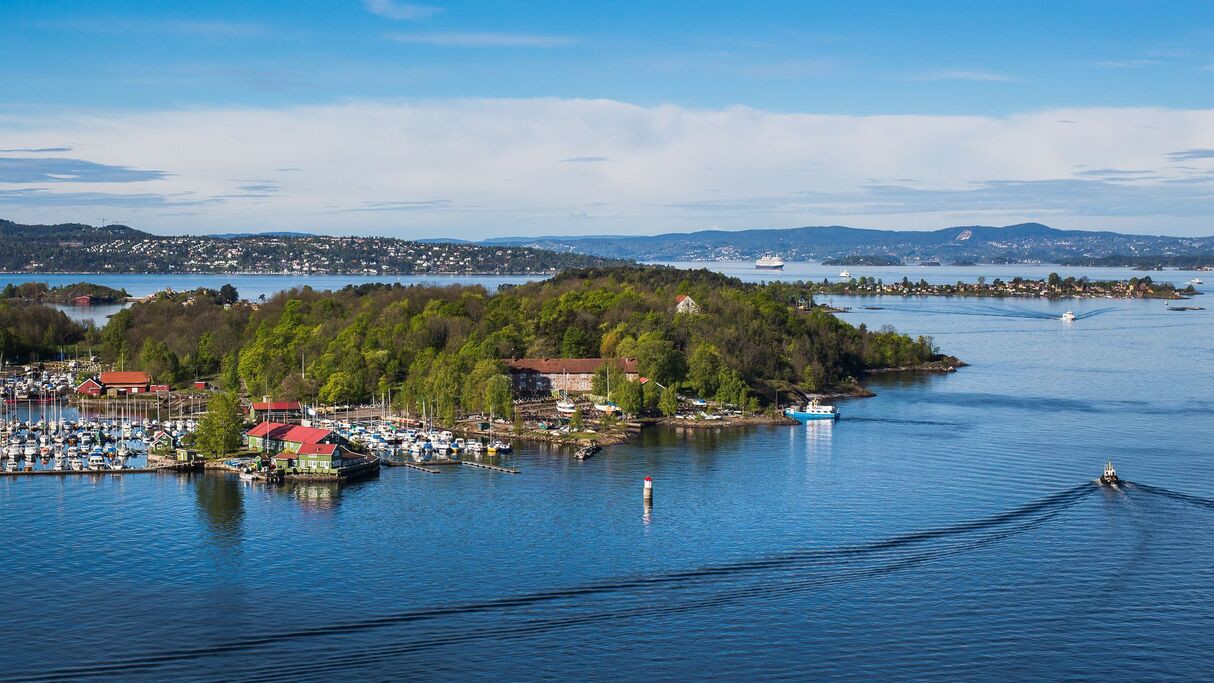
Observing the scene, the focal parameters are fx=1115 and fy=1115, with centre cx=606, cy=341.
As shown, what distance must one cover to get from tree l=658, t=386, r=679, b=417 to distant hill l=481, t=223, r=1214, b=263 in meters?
135

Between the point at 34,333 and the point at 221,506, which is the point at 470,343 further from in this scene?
the point at 34,333

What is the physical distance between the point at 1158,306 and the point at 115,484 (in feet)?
215

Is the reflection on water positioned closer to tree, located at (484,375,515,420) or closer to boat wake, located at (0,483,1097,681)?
boat wake, located at (0,483,1097,681)

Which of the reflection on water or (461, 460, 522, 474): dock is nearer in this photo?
the reflection on water

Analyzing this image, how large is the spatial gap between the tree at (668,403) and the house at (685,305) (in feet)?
29.1

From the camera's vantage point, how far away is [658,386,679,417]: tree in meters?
27.0

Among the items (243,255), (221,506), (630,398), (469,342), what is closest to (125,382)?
(469,342)

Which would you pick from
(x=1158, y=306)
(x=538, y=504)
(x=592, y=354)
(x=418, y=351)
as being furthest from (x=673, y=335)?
(x=1158, y=306)

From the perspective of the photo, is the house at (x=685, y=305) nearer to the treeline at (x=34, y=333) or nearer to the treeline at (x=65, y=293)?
the treeline at (x=34, y=333)

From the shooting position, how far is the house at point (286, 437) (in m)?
20.9

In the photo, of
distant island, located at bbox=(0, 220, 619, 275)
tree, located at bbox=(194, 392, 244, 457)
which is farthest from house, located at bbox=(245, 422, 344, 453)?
distant island, located at bbox=(0, 220, 619, 275)

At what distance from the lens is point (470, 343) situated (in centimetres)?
3002

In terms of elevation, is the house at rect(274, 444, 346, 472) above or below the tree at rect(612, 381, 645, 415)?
below

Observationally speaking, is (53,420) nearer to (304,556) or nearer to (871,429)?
(304,556)
